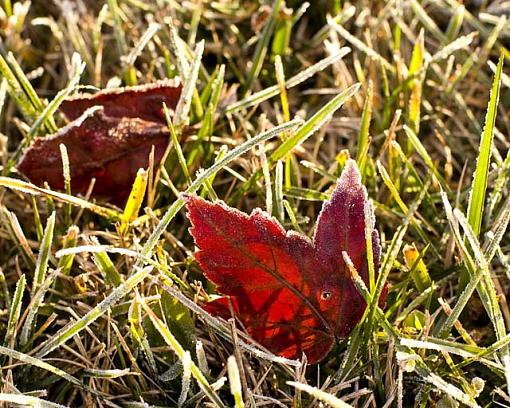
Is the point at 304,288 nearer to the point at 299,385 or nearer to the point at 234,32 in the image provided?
the point at 299,385

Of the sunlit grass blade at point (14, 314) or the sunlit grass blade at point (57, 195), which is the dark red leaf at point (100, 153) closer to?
the sunlit grass blade at point (57, 195)

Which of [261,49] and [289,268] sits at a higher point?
[261,49]

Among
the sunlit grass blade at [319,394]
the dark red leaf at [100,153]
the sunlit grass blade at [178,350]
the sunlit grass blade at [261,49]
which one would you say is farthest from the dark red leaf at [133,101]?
the sunlit grass blade at [319,394]

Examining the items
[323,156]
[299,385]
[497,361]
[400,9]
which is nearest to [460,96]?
[400,9]

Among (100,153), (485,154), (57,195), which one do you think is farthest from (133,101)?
(485,154)

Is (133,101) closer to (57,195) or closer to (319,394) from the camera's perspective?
(57,195)

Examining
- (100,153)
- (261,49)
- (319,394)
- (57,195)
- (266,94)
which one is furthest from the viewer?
(261,49)
